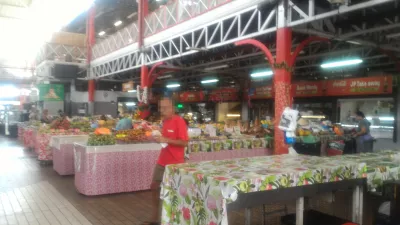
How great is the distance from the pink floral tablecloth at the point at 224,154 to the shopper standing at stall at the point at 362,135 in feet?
9.98

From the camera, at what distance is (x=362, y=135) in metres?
10.3

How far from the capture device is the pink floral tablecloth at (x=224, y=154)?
8.11 m

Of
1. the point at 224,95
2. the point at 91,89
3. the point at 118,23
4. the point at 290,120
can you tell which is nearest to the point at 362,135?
the point at 290,120

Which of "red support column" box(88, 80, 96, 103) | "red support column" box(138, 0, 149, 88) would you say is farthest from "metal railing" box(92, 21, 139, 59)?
"red support column" box(88, 80, 96, 103)

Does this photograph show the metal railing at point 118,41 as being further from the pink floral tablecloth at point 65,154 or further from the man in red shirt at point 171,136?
the man in red shirt at point 171,136

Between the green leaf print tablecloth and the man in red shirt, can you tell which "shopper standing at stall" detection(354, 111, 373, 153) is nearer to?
the green leaf print tablecloth

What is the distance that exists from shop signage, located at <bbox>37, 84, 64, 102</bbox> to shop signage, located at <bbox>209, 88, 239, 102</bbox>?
1035 centimetres

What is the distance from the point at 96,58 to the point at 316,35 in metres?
17.2

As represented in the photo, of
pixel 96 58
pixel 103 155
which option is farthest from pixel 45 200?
pixel 96 58

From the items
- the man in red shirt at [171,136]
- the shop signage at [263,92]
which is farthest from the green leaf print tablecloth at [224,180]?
the shop signage at [263,92]

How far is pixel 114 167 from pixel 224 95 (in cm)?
1366

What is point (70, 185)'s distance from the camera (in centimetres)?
792

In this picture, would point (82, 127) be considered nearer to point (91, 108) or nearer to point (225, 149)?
point (225, 149)

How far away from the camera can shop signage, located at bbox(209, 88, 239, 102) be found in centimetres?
1943
